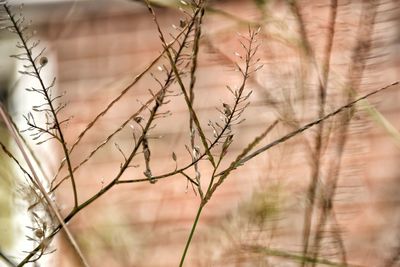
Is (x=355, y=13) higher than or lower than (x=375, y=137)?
lower

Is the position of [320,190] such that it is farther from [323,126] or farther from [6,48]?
[6,48]

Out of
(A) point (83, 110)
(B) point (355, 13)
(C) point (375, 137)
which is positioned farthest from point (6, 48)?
(B) point (355, 13)

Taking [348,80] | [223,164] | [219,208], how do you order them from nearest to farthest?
[348,80], [219,208], [223,164]

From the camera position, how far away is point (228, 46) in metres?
4.62

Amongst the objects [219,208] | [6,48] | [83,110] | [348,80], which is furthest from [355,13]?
[83,110]

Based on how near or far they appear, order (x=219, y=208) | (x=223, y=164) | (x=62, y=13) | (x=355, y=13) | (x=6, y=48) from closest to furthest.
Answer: (x=355, y=13), (x=6, y=48), (x=219, y=208), (x=223, y=164), (x=62, y=13)

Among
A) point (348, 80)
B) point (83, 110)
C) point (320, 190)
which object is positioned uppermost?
point (83, 110)

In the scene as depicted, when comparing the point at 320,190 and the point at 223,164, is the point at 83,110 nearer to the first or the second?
the point at 223,164

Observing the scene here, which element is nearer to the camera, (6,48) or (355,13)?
(355,13)

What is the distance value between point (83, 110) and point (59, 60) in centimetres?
41

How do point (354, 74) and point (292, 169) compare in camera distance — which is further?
point (292, 169)

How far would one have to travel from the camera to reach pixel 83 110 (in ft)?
16.4

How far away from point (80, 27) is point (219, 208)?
1390 mm

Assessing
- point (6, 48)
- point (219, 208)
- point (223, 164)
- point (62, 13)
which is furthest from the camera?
point (62, 13)
